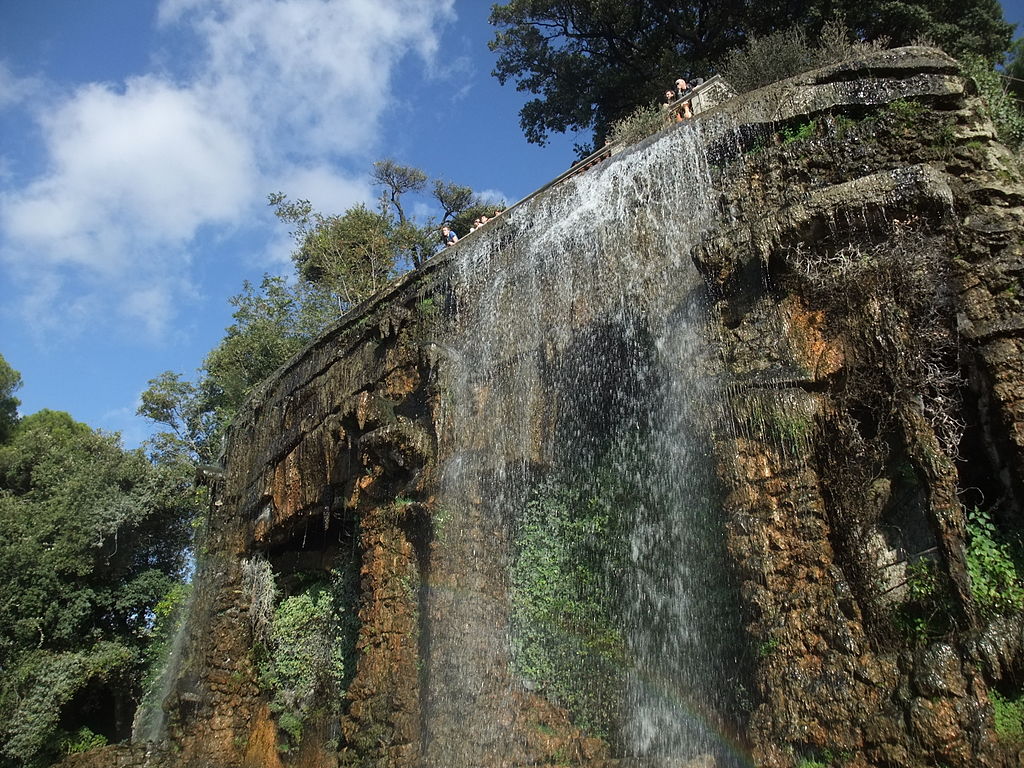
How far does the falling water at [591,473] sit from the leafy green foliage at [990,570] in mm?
2069

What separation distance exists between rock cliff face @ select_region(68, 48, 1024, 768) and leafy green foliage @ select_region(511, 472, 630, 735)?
0.11 feet

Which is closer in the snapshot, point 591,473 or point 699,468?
point 699,468

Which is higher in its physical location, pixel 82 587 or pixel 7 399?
pixel 7 399

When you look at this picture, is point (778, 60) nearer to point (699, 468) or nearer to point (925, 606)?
point (699, 468)

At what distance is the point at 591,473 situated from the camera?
980 cm

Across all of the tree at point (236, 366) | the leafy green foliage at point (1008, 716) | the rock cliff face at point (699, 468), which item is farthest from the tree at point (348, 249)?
the leafy green foliage at point (1008, 716)

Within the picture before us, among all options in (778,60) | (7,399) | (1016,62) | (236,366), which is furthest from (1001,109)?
(7,399)

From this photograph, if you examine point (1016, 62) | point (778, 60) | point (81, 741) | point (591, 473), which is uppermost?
point (1016, 62)

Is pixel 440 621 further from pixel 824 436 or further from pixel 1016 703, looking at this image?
pixel 1016 703

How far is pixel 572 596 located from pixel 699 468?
2509 mm

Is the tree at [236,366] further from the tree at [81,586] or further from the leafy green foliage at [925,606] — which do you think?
the leafy green foliage at [925,606]

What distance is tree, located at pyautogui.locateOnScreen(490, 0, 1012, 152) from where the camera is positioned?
627 inches

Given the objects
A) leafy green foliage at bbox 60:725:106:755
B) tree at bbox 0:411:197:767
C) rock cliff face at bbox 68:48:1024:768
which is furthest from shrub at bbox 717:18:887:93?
leafy green foliage at bbox 60:725:106:755

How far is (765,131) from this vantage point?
8625 millimetres
